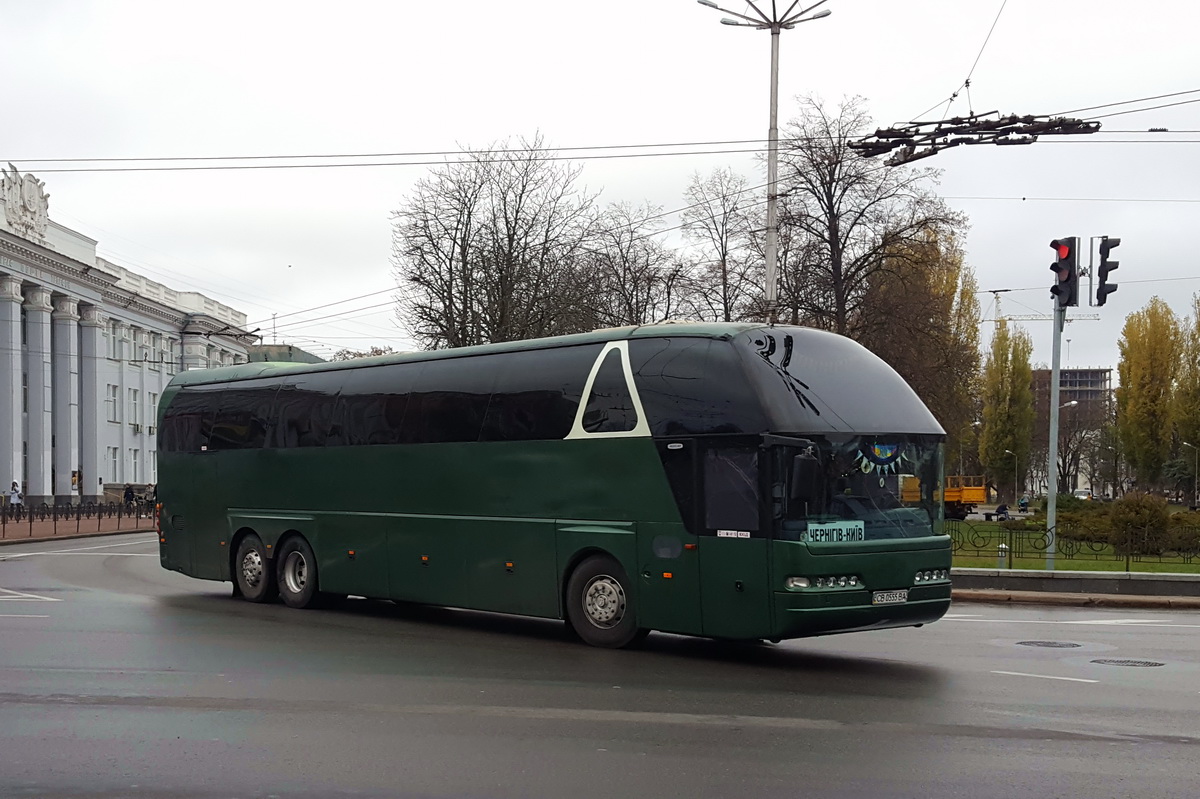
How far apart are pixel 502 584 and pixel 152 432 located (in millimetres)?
78409

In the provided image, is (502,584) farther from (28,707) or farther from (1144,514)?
(1144,514)

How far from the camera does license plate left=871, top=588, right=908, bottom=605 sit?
12.1 metres

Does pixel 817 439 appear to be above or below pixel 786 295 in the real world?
below

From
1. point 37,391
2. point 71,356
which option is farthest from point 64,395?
point 37,391

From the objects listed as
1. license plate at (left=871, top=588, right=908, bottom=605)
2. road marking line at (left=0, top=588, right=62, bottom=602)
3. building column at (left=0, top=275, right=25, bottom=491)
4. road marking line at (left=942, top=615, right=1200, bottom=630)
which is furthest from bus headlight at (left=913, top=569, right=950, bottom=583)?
building column at (left=0, top=275, right=25, bottom=491)

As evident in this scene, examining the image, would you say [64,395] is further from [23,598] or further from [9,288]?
[23,598]

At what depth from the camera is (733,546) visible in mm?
12289

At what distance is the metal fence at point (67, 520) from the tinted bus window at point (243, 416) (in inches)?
1052

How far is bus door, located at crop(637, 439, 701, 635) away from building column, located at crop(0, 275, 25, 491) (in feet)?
200

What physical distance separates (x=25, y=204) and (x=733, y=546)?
65.2 meters

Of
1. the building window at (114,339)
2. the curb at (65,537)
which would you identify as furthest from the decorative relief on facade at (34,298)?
the curb at (65,537)

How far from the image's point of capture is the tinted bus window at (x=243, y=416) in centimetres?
1877

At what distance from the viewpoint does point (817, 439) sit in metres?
12.0

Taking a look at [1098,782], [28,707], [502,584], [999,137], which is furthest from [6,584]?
[1098,782]
